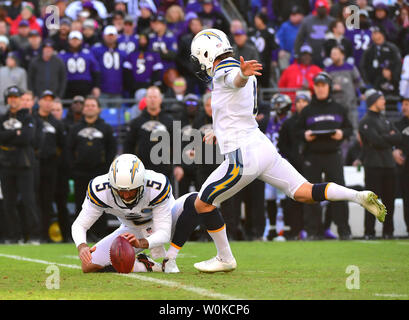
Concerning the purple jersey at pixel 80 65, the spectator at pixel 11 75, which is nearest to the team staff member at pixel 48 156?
the spectator at pixel 11 75

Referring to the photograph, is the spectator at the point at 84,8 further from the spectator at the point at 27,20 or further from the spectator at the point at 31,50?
the spectator at the point at 31,50

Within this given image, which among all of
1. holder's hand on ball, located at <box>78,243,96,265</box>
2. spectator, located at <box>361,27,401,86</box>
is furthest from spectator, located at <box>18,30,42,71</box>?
holder's hand on ball, located at <box>78,243,96,265</box>

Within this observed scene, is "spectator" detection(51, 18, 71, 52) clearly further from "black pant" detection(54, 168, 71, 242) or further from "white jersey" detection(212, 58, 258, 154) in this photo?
"white jersey" detection(212, 58, 258, 154)

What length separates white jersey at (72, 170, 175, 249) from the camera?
734 cm

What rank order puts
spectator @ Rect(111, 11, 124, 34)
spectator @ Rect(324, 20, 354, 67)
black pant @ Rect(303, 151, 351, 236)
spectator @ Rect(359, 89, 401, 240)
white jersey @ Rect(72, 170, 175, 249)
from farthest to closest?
spectator @ Rect(111, 11, 124, 34), spectator @ Rect(324, 20, 354, 67), spectator @ Rect(359, 89, 401, 240), black pant @ Rect(303, 151, 351, 236), white jersey @ Rect(72, 170, 175, 249)

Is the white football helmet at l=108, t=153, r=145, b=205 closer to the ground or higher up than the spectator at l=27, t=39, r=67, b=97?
closer to the ground

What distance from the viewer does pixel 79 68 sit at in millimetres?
14711

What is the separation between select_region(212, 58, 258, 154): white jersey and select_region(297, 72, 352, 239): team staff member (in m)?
4.87

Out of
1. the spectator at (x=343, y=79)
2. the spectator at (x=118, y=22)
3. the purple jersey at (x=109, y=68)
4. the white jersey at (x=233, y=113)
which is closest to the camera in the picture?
the white jersey at (x=233, y=113)

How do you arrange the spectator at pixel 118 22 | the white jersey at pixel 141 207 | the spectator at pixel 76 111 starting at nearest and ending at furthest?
the white jersey at pixel 141 207
the spectator at pixel 76 111
the spectator at pixel 118 22

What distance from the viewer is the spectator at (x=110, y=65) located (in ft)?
49.3

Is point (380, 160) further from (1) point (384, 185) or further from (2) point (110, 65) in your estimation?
(2) point (110, 65)

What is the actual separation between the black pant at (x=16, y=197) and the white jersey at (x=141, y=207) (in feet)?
16.0
